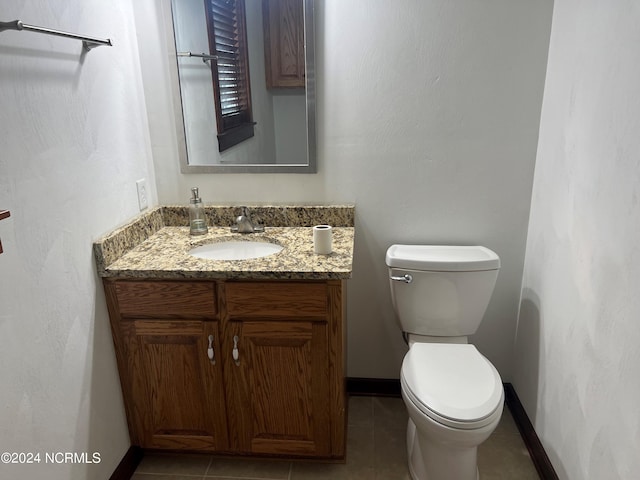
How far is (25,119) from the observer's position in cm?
120

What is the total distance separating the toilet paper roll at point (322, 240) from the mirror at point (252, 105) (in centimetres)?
41

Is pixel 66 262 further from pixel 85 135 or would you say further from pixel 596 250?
pixel 596 250

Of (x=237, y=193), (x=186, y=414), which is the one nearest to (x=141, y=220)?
(x=237, y=193)

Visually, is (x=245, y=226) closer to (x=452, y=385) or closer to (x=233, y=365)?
(x=233, y=365)

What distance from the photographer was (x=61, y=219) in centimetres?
135

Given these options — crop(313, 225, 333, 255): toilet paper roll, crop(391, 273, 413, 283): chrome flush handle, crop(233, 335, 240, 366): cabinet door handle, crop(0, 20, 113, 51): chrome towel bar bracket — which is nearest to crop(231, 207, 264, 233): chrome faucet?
crop(313, 225, 333, 255): toilet paper roll

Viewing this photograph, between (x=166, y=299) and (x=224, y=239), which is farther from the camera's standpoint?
(x=224, y=239)

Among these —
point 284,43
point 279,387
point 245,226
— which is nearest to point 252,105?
point 284,43

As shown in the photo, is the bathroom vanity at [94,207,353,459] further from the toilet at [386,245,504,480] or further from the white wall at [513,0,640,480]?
the white wall at [513,0,640,480]

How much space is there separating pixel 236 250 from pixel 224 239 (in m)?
0.07

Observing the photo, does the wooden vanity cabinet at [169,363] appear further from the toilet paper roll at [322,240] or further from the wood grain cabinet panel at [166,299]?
the toilet paper roll at [322,240]

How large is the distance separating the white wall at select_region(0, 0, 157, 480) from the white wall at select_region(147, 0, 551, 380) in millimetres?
333

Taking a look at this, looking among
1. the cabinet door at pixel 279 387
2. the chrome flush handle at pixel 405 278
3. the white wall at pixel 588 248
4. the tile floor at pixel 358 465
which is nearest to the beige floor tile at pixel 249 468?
the tile floor at pixel 358 465

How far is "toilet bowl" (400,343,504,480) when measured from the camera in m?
1.41
